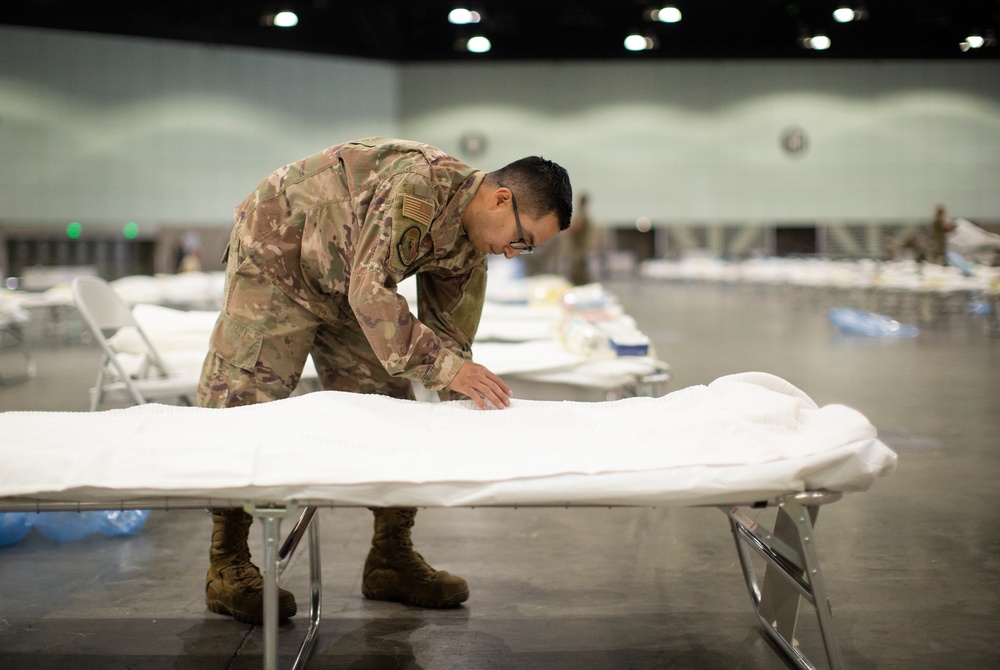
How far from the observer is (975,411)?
4.94 metres

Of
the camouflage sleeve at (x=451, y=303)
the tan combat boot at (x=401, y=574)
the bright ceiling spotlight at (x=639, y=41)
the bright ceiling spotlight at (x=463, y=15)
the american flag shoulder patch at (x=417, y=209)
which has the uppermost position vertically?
the bright ceiling spotlight at (x=639, y=41)

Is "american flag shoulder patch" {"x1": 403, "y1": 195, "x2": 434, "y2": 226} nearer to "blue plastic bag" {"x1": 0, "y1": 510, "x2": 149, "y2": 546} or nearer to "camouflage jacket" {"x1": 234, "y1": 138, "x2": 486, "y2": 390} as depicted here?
"camouflage jacket" {"x1": 234, "y1": 138, "x2": 486, "y2": 390}

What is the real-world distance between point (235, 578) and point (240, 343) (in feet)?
1.89

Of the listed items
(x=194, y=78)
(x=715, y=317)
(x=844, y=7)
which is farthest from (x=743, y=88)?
(x=194, y=78)

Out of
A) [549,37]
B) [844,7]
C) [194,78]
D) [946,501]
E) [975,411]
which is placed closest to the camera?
[946,501]

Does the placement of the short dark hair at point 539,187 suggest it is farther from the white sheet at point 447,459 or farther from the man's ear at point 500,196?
the white sheet at point 447,459

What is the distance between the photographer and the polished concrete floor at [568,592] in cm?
197

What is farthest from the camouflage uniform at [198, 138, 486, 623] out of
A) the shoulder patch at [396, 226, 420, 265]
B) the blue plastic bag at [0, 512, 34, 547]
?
the blue plastic bag at [0, 512, 34, 547]

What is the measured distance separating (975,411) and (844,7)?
1179 cm

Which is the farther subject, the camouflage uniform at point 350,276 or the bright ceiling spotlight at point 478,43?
the bright ceiling spotlight at point 478,43

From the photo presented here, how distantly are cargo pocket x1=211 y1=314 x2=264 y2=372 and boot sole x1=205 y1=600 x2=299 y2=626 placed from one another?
22.9 inches

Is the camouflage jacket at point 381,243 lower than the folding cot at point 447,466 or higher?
higher

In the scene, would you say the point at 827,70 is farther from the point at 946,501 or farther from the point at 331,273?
the point at 331,273

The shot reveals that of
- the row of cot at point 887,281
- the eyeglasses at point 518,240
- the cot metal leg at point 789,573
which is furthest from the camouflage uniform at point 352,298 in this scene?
the row of cot at point 887,281
